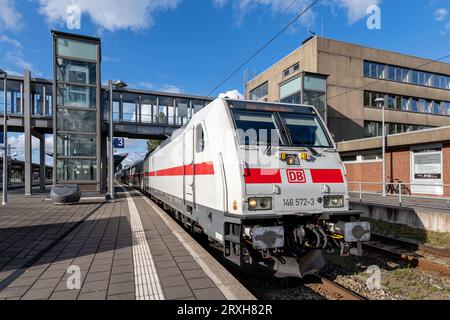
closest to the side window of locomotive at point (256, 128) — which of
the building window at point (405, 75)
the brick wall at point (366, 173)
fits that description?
the brick wall at point (366, 173)

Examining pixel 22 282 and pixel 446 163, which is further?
pixel 446 163

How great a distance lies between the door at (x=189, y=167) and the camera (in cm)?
674

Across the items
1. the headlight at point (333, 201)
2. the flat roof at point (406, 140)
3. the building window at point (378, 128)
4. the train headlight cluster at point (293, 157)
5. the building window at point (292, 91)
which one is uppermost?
the building window at point (292, 91)

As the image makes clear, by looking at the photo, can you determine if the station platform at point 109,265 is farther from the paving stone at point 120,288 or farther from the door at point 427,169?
the door at point 427,169

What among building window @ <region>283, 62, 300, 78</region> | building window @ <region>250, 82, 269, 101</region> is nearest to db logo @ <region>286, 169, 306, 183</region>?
building window @ <region>283, 62, 300, 78</region>

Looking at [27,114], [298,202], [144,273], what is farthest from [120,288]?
[27,114]

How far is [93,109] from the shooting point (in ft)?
60.8

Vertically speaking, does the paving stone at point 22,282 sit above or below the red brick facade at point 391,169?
below

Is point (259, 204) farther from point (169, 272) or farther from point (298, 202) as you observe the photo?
point (169, 272)

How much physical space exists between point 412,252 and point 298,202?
4.97 meters

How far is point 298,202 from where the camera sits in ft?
16.1

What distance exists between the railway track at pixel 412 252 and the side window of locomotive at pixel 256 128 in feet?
14.0

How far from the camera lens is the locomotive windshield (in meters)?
5.23
